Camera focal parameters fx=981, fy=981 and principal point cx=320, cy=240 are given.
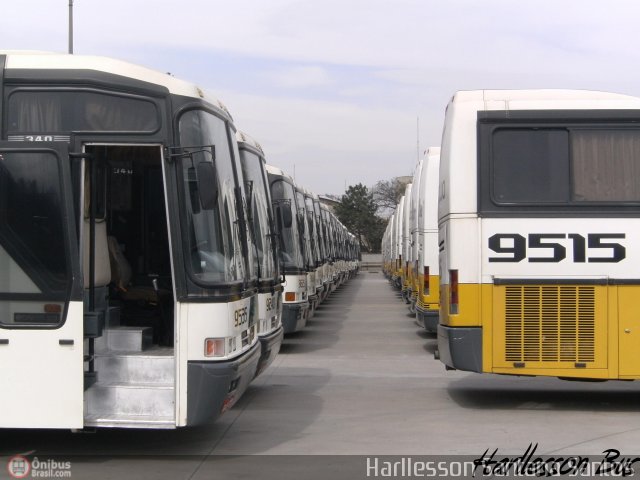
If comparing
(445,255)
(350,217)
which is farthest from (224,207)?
(350,217)

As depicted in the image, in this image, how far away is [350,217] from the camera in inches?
4547

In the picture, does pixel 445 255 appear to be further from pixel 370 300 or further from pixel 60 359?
pixel 370 300

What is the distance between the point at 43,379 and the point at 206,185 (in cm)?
200

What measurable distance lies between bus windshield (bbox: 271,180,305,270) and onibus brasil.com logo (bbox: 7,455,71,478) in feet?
30.6

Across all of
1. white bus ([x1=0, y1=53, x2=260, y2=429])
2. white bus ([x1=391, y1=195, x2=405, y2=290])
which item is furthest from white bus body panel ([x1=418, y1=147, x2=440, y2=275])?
white bus ([x1=391, y1=195, x2=405, y2=290])

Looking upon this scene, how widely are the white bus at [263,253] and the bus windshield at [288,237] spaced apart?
4329 millimetres

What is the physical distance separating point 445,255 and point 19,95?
5.19 metres

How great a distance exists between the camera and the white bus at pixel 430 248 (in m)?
17.1

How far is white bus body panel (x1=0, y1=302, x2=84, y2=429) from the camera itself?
304 inches

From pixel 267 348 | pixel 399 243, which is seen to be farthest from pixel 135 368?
pixel 399 243

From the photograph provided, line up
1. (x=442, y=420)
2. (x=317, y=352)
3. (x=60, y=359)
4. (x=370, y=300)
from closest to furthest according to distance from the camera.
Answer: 1. (x=60, y=359)
2. (x=442, y=420)
3. (x=317, y=352)
4. (x=370, y=300)

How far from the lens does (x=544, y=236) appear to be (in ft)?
35.2

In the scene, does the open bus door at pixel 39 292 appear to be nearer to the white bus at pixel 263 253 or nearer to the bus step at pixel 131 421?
the bus step at pixel 131 421

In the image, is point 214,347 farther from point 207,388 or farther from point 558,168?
point 558,168
